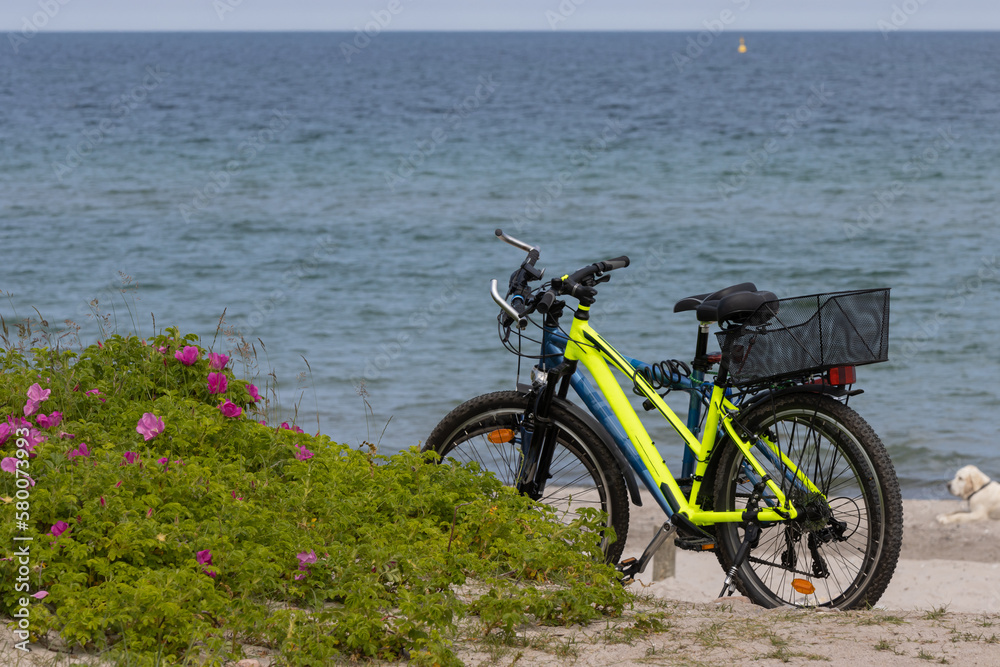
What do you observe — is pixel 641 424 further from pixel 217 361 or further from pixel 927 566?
pixel 927 566

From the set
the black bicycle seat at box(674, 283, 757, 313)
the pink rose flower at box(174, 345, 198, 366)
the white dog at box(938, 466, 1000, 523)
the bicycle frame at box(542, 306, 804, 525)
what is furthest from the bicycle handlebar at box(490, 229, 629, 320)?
the white dog at box(938, 466, 1000, 523)

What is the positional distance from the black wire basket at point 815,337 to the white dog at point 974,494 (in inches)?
184

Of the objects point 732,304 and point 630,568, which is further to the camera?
point 630,568

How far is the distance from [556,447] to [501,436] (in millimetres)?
261

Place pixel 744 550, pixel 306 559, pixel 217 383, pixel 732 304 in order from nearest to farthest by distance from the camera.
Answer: pixel 306 559
pixel 732 304
pixel 744 550
pixel 217 383

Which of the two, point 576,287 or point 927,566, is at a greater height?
point 576,287

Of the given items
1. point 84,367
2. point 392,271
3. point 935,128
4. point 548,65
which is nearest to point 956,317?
point 392,271

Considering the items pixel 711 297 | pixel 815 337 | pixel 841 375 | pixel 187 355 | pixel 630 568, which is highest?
pixel 711 297

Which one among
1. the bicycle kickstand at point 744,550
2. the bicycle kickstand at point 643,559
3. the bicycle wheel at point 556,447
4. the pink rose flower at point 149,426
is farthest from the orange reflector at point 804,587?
the pink rose flower at point 149,426

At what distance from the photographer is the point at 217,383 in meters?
4.68

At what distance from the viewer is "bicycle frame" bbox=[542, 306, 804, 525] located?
13.1 feet

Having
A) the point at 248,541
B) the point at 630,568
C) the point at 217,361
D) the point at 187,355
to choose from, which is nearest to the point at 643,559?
the point at 630,568

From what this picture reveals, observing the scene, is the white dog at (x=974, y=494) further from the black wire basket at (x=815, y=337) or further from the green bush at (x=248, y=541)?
the green bush at (x=248, y=541)

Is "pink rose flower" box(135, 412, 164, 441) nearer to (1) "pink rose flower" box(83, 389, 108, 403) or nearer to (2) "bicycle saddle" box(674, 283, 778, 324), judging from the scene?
(1) "pink rose flower" box(83, 389, 108, 403)
